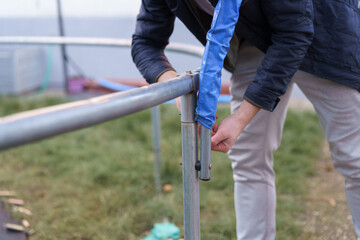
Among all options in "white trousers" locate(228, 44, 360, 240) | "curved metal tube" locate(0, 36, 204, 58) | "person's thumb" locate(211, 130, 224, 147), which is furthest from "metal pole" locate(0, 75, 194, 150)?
"curved metal tube" locate(0, 36, 204, 58)

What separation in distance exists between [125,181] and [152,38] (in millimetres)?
1371

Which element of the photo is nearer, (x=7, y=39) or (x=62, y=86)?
(x=7, y=39)

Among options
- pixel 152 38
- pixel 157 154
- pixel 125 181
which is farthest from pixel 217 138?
pixel 125 181

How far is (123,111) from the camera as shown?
27.4 inches

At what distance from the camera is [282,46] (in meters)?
0.98

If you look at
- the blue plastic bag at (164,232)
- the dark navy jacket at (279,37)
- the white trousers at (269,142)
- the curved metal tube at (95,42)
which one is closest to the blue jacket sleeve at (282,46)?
the dark navy jacket at (279,37)

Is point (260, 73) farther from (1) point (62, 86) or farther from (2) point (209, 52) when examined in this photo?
(1) point (62, 86)

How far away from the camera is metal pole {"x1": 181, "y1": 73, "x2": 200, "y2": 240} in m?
0.94

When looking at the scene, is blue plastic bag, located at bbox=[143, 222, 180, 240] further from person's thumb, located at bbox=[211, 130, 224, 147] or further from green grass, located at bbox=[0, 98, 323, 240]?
person's thumb, located at bbox=[211, 130, 224, 147]

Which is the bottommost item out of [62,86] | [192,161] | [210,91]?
[62,86]

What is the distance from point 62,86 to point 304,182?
10.7 feet

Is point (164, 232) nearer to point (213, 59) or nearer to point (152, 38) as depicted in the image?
point (152, 38)

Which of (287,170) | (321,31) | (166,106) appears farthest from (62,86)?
(321,31)

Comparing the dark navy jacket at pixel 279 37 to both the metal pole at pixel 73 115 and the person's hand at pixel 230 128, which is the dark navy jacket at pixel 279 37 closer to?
the person's hand at pixel 230 128
